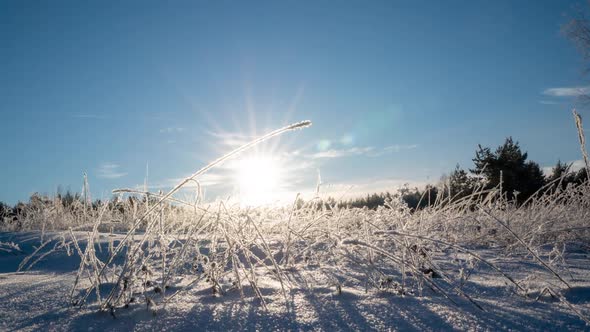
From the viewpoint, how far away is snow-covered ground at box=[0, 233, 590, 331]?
1319 millimetres

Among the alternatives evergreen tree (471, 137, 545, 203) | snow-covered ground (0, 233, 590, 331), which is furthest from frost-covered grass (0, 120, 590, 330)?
evergreen tree (471, 137, 545, 203)

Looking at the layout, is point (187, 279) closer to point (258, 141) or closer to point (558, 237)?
point (258, 141)

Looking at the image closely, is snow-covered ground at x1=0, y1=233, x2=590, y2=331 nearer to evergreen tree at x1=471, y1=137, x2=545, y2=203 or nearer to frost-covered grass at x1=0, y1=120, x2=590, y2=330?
frost-covered grass at x1=0, y1=120, x2=590, y2=330

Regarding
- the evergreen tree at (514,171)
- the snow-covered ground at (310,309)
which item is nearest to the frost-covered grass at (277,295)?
the snow-covered ground at (310,309)

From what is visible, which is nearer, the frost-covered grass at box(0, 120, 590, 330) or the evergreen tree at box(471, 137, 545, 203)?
the frost-covered grass at box(0, 120, 590, 330)

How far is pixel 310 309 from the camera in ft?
4.81

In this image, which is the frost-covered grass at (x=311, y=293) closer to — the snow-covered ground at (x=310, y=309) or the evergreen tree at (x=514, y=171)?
the snow-covered ground at (x=310, y=309)

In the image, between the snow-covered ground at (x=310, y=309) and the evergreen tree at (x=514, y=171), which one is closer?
the snow-covered ground at (x=310, y=309)

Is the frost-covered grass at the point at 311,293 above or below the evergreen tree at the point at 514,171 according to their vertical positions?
below

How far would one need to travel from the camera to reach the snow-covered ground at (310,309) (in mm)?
1319

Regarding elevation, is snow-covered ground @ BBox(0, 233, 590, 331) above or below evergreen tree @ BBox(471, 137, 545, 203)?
below

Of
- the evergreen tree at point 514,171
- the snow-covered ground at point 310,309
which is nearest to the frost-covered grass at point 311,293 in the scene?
the snow-covered ground at point 310,309

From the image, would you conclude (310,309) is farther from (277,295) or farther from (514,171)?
(514,171)

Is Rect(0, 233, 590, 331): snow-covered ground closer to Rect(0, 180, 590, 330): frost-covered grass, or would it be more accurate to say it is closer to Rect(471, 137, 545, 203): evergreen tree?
Rect(0, 180, 590, 330): frost-covered grass
